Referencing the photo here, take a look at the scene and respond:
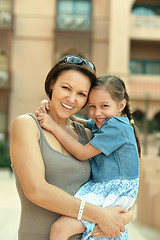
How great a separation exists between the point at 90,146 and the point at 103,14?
18.0m

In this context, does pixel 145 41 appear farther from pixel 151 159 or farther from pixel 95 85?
pixel 95 85

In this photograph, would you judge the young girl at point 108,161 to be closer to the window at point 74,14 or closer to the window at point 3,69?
the window at point 3,69

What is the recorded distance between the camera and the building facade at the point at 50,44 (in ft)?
61.8

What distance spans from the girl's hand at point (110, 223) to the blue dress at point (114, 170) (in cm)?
8

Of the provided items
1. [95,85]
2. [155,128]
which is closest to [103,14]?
[155,128]

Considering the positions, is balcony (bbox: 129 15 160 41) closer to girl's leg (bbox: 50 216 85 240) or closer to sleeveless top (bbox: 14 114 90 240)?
sleeveless top (bbox: 14 114 90 240)

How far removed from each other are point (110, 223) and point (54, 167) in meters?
0.46

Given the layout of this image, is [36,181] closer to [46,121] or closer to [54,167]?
[54,167]

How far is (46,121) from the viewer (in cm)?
222

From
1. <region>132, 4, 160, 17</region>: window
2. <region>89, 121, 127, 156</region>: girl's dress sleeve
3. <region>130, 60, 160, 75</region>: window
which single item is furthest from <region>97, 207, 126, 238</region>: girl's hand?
<region>132, 4, 160, 17</region>: window

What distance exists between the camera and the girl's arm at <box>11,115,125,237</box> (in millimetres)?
1936

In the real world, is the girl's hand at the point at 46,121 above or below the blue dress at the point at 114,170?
above

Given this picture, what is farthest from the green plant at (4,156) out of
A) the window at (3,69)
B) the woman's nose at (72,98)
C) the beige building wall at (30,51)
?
the woman's nose at (72,98)

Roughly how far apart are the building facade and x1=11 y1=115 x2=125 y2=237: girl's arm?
16.7 meters
